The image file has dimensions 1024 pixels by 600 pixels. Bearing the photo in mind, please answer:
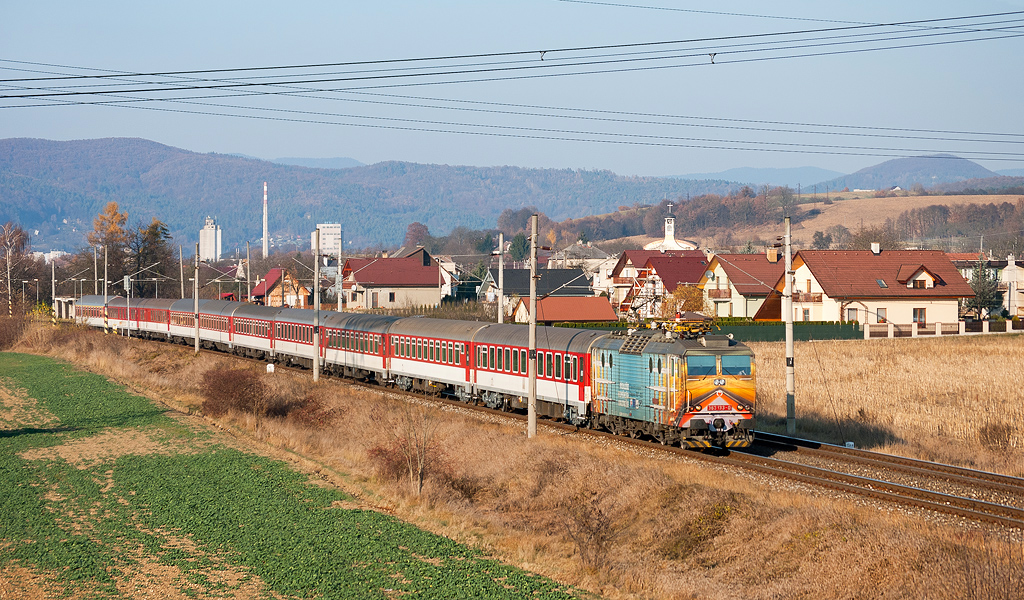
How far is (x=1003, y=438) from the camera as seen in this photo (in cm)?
2766

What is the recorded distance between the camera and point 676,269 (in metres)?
97.1

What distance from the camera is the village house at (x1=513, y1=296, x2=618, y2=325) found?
259 ft

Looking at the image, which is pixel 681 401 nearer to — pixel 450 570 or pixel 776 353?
pixel 450 570

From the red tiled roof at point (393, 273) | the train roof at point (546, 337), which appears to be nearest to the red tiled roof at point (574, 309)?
the red tiled roof at point (393, 273)

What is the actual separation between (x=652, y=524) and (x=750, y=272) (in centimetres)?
6906

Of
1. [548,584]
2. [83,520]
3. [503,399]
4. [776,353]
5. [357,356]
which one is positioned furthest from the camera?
[776,353]

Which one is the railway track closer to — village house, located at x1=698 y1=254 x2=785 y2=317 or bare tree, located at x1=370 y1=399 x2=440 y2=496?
bare tree, located at x1=370 y1=399 x2=440 y2=496

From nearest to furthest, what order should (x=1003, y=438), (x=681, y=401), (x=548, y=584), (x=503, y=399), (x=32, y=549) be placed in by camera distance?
(x=548, y=584) → (x=32, y=549) → (x=681, y=401) → (x=1003, y=438) → (x=503, y=399)

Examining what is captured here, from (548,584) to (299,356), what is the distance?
38205 millimetres

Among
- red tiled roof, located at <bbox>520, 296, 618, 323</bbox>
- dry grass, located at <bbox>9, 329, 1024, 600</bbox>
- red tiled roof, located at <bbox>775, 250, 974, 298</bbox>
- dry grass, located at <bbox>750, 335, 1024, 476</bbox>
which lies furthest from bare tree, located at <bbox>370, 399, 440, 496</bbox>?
red tiled roof, located at <bbox>775, 250, 974, 298</bbox>

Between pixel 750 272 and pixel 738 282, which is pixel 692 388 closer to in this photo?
pixel 738 282

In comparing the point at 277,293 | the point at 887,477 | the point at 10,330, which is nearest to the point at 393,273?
the point at 277,293

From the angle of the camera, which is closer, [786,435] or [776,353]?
[786,435]

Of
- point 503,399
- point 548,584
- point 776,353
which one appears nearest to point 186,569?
point 548,584
